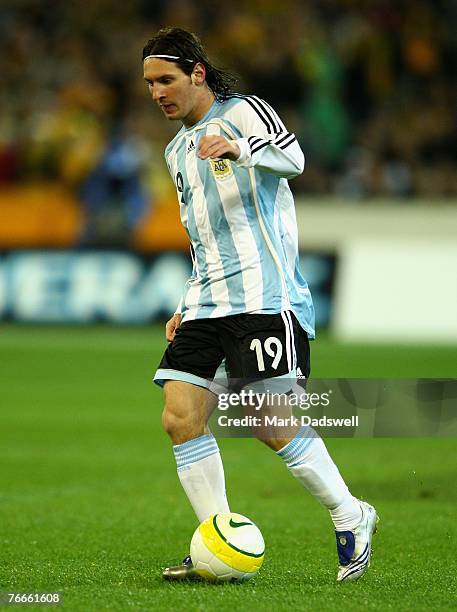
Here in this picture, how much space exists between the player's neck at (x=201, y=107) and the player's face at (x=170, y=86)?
0.16 ft

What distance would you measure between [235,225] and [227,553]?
1.25 meters

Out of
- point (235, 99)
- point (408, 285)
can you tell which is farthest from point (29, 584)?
point (408, 285)

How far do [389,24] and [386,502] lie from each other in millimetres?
12060

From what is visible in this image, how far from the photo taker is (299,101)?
57.0ft

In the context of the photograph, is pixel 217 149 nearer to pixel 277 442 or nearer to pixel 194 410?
pixel 194 410

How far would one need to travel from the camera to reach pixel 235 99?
4891mm

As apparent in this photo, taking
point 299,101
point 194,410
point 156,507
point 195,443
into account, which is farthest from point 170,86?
point 299,101

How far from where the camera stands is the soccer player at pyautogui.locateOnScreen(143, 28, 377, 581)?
4750mm

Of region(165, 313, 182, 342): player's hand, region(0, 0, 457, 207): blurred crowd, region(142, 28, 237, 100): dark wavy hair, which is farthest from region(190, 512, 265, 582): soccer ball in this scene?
region(0, 0, 457, 207): blurred crowd

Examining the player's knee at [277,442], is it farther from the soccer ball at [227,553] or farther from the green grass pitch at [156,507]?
the green grass pitch at [156,507]

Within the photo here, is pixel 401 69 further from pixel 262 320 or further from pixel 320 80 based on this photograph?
pixel 262 320

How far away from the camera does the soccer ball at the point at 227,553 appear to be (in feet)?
15.3

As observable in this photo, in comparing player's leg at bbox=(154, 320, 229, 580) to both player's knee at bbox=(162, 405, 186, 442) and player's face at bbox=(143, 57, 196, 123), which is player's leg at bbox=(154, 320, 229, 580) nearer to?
player's knee at bbox=(162, 405, 186, 442)

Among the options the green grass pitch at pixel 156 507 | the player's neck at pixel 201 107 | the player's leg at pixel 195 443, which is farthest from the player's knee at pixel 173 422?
the player's neck at pixel 201 107
